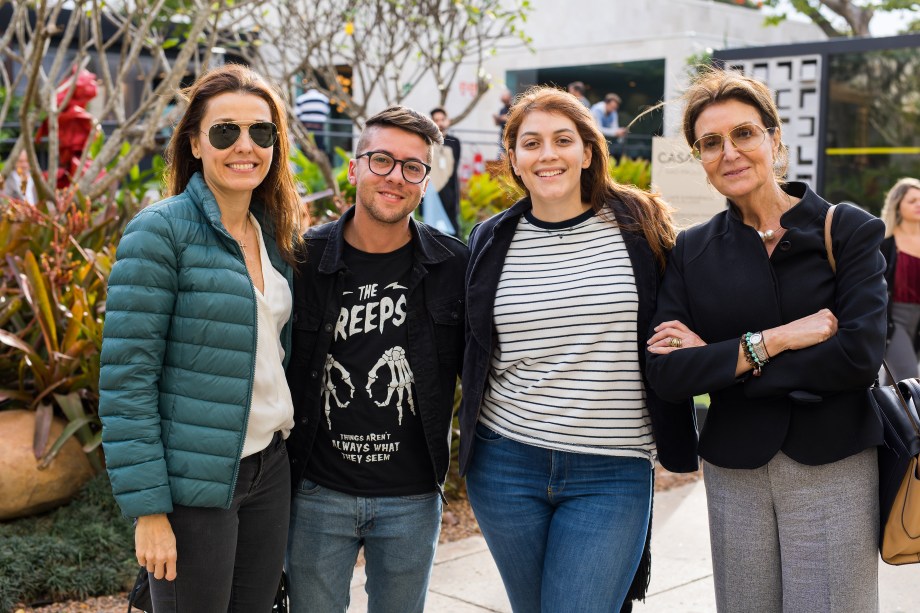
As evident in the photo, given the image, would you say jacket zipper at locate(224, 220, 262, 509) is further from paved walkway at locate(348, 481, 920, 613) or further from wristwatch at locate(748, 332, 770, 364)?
paved walkway at locate(348, 481, 920, 613)

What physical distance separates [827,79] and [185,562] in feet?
32.9

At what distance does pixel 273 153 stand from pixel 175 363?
0.76m

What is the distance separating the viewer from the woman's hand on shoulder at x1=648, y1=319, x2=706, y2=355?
280 cm

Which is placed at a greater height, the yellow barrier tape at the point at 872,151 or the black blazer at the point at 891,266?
the yellow barrier tape at the point at 872,151

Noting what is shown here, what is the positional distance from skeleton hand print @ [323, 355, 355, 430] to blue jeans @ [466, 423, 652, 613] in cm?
45

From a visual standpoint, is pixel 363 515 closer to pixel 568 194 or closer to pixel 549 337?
pixel 549 337

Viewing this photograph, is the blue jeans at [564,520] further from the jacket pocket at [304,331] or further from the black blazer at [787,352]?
the jacket pocket at [304,331]

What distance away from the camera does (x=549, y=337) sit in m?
3.01

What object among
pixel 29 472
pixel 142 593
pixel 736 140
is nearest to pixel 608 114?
pixel 29 472

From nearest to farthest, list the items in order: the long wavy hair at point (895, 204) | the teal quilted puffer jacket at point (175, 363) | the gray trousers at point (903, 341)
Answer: the teal quilted puffer jacket at point (175, 363)
the gray trousers at point (903, 341)
the long wavy hair at point (895, 204)

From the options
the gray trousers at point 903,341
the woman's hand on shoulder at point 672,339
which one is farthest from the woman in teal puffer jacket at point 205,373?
the gray trousers at point 903,341

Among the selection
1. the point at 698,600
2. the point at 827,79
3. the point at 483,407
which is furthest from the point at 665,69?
the point at 483,407

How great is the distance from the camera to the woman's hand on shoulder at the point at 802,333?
2635 millimetres

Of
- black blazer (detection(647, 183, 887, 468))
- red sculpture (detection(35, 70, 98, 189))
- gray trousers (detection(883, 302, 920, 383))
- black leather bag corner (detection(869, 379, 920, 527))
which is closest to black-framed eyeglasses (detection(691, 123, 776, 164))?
black blazer (detection(647, 183, 887, 468))
